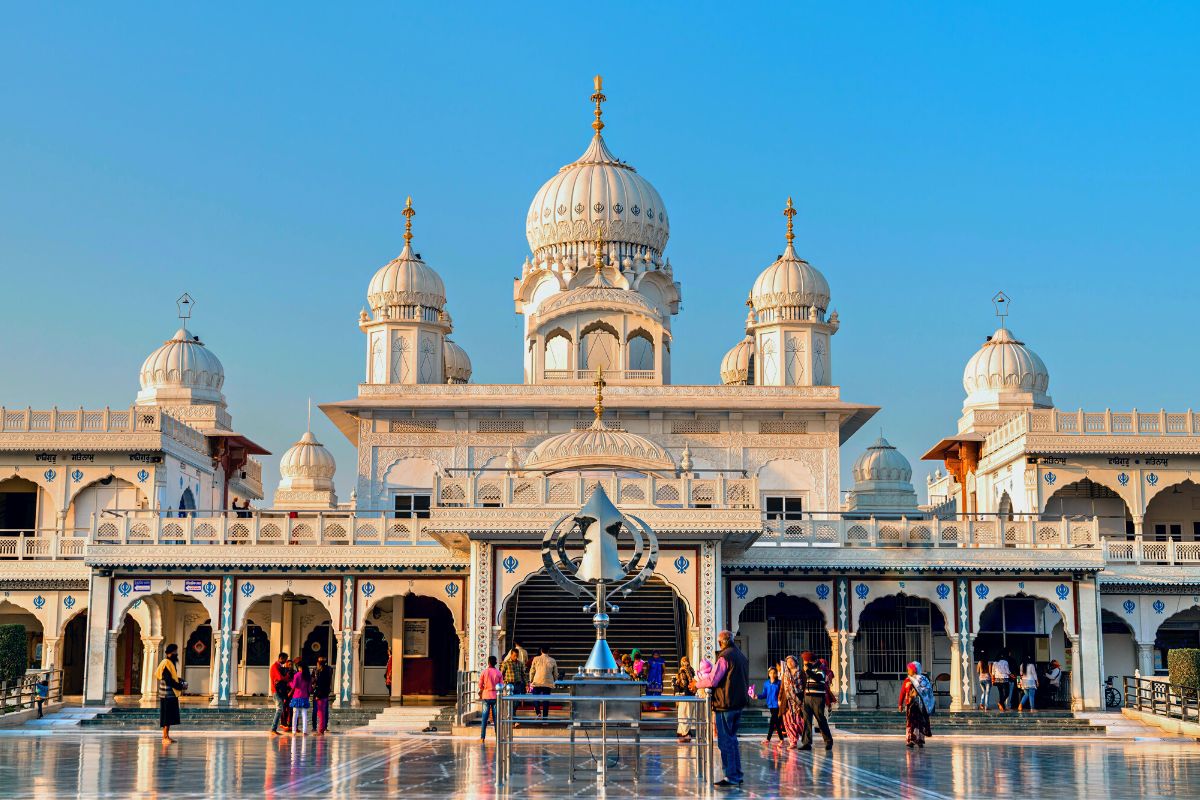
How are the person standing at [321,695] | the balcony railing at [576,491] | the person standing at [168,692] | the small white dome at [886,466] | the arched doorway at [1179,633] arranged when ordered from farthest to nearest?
the small white dome at [886,466], the arched doorway at [1179,633], the balcony railing at [576,491], the person standing at [321,695], the person standing at [168,692]

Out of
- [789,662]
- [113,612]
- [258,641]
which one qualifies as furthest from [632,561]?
[258,641]

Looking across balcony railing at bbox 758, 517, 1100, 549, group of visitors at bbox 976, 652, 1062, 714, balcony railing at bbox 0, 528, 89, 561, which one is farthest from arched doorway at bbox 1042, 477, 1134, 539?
balcony railing at bbox 0, 528, 89, 561

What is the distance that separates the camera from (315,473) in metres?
56.3

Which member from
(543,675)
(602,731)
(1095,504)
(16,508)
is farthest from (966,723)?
(16,508)

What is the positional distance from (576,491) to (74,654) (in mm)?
18434

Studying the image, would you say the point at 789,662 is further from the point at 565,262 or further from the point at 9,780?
the point at 565,262

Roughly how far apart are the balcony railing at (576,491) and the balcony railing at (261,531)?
14.0 feet

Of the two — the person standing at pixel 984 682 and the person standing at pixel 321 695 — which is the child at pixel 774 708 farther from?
the person standing at pixel 984 682

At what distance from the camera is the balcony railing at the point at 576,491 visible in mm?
30781

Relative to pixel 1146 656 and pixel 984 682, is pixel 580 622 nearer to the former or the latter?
Answer: pixel 984 682

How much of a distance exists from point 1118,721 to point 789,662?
36.7 ft

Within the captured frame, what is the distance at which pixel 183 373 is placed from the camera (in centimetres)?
5200

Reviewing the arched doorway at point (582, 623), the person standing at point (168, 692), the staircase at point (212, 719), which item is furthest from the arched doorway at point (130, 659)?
the person standing at point (168, 692)

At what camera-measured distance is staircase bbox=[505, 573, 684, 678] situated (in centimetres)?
3309
